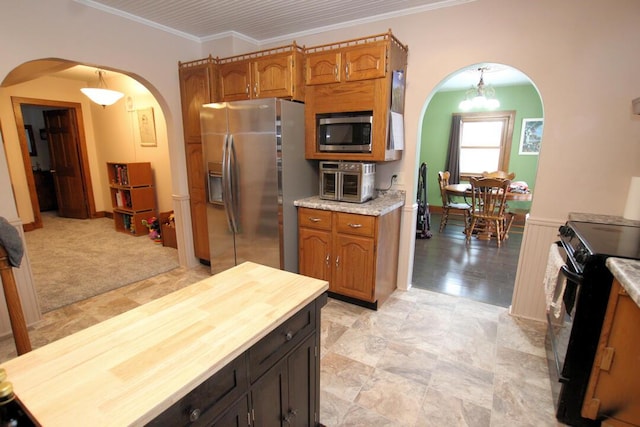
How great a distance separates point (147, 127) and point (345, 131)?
3.84 m

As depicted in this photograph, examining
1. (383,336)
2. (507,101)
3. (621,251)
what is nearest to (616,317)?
(621,251)

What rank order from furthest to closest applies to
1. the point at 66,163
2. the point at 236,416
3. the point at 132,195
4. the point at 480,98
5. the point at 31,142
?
1. the point at 31,142
2. the point at 66,163
3. the point at 132,195
4. the point at 480,98
5. the point at 236,416

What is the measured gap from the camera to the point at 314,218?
285 cm

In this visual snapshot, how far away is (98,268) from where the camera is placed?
3725 millimetres

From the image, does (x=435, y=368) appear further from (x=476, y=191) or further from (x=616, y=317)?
(x=476, y=191)

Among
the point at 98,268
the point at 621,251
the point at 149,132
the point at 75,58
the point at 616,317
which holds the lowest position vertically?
the point at 98,268

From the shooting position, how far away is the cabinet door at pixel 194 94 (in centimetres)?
325

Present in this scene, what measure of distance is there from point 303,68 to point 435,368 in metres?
2.72

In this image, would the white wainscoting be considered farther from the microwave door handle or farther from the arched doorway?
the microwave door handle

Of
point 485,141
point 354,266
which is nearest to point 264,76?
point 354,266

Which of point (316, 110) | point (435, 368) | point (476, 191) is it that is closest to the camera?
point (435, 368)

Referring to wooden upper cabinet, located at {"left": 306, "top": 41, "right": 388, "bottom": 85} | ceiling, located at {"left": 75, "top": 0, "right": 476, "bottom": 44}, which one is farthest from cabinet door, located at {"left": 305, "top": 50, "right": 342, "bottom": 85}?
ceiling, located at {"left": 75, "top": 0, "right": 476, "bottom": 44}

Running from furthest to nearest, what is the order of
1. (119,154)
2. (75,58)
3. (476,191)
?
(119,154)
(476,191)
(75,58)

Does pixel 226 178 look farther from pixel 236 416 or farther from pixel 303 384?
pixel 236 416
